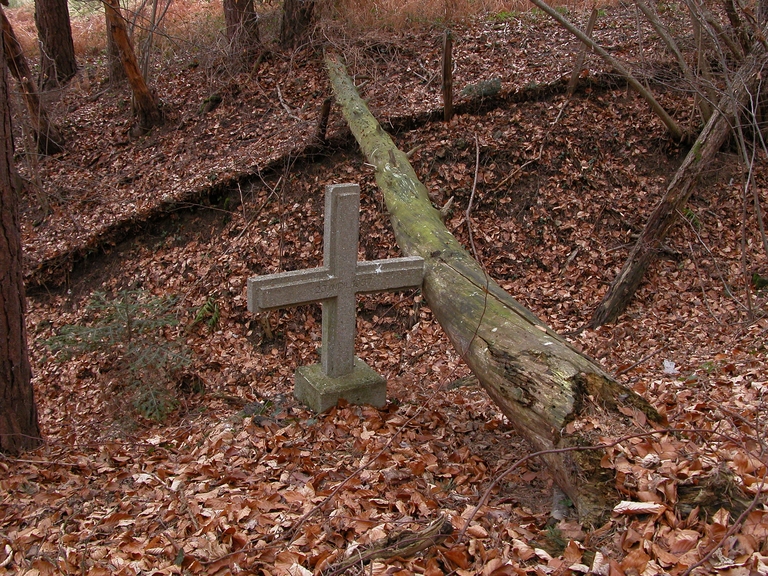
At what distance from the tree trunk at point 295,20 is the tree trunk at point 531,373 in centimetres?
673

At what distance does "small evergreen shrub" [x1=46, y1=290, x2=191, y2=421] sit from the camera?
6.25 m

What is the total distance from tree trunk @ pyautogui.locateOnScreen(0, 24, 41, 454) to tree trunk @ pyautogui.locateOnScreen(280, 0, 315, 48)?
22.3ft

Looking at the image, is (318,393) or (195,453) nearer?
(195,453)

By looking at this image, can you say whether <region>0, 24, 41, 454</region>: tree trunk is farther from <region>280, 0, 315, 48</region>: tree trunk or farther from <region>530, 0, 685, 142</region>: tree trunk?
<region>280, 0, 315, 48</region>: tree trunk

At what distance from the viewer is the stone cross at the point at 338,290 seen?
15.1 feet

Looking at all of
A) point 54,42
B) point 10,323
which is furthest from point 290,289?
point 54,42

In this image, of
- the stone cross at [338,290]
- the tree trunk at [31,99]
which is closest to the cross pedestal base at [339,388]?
the stone cross at [338,290]

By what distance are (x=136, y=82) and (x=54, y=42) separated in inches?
115

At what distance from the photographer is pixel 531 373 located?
3.61 meters

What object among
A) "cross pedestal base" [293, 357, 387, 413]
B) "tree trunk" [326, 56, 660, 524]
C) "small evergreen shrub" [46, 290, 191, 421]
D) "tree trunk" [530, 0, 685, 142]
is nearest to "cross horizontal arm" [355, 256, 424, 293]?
"tree trunk" [326, 56, 660, 524]

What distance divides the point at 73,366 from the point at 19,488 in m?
3.89

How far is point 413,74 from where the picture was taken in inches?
408

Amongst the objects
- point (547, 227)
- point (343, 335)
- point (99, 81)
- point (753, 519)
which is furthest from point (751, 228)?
point (99, 81)

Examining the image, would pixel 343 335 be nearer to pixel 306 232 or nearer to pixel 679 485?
pixel 679 485
